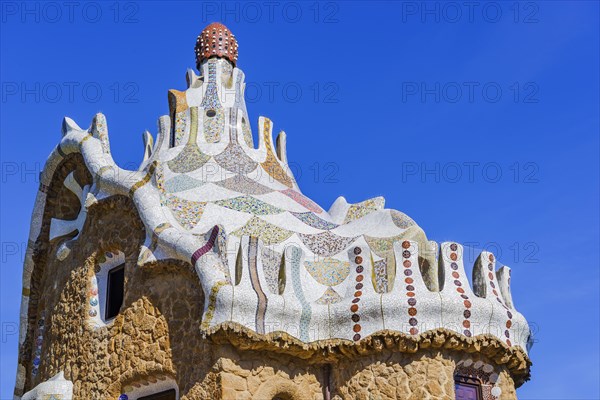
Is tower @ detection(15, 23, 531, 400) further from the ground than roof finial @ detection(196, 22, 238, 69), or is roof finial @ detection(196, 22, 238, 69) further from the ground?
roof finial @ detection(196, 22, 238, 69)

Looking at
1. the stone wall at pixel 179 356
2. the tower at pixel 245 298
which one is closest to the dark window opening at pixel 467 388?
the tower at pixel 245 298

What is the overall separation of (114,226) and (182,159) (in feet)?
5.05

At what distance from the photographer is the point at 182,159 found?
11492 mm

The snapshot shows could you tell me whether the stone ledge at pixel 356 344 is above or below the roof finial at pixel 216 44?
below

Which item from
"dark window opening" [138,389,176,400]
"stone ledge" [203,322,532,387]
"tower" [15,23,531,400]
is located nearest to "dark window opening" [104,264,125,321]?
"tower" [15,23,531,400]

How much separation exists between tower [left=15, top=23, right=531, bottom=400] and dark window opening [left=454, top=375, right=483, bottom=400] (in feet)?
0.05

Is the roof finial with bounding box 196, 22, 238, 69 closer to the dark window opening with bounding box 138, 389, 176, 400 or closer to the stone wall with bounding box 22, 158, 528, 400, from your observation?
the stone wall with bounding box 22, 158, 528, 400

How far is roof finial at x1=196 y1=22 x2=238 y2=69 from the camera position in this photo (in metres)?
13.2

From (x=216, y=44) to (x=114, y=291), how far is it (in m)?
4.39

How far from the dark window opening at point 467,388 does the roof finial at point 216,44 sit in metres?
6.08

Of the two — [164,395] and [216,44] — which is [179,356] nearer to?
[164,395]

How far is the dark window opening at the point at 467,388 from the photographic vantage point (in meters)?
8.99

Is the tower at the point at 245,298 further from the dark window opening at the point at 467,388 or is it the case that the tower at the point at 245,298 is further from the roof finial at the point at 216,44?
the roof finial at the point at 216,44

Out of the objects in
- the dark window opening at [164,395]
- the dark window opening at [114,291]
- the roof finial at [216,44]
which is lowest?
the dark window opening at [164,395]
